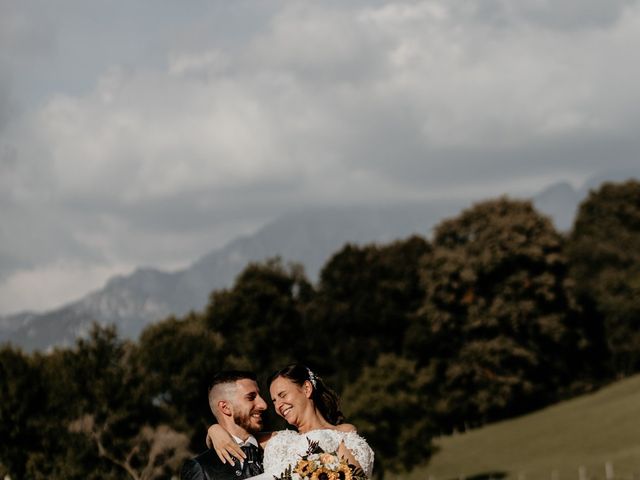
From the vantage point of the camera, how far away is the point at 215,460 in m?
8.31

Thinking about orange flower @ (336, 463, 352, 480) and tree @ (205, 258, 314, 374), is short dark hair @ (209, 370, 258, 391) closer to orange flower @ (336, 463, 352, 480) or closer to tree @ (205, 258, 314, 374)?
orange flower @ (336, 463, 352, 480)

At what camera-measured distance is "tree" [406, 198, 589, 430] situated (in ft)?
256

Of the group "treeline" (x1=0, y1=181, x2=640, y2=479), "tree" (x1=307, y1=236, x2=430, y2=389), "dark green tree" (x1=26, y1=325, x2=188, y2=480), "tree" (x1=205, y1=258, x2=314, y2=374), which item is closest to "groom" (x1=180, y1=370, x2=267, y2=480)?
"dark green tree" (x1=26, y1=325, x2=188, y2=480)

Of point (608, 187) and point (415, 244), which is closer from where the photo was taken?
point (415, 244)

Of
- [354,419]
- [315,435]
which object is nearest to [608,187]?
[354,419]

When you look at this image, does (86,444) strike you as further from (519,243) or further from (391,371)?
(519,243)

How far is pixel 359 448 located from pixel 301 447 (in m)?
0.55

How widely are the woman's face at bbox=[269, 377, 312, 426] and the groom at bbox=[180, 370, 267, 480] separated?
322 millimetres

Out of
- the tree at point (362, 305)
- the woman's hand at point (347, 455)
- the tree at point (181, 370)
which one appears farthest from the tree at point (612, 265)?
the woman's hand at point (347, 455)

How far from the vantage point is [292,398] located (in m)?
8.92

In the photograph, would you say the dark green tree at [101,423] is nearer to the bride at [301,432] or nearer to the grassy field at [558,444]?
the grassy field at [558,444]

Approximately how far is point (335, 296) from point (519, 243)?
53.2 feet

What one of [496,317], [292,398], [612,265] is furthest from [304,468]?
[612,265]

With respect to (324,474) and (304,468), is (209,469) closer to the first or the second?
(304,468)
